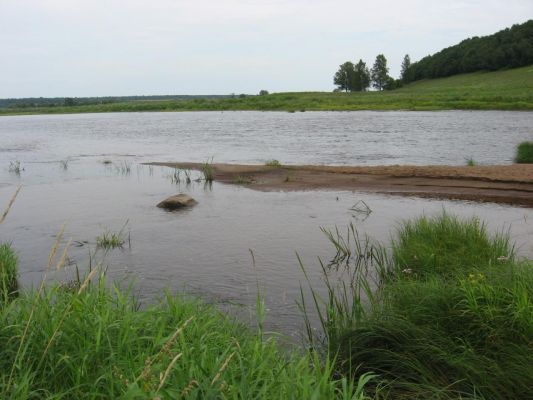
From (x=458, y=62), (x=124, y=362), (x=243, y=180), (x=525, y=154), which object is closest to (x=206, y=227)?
(x=243, y=180)

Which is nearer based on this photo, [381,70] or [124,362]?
[124,362]

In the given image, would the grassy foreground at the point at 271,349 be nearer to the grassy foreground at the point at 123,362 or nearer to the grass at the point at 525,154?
the grassy foreground at the point at 123,362

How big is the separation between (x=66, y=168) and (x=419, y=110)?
169 feet

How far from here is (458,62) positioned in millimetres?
114812

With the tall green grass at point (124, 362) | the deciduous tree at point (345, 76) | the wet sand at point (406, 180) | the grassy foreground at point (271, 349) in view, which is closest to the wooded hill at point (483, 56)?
the deciduous tree at point (345, 76)

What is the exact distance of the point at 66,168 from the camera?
26.5 meters

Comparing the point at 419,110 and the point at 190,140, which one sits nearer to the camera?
the point at 190,140

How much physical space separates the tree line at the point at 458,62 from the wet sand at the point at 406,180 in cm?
8767

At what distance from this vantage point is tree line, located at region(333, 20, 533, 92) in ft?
324

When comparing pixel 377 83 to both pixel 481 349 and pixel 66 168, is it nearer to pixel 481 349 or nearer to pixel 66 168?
pixel 66 168

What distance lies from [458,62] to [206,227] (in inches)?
4462

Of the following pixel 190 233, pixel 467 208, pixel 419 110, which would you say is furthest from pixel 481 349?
pixel 419 110

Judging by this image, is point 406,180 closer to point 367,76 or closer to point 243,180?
point 243,180

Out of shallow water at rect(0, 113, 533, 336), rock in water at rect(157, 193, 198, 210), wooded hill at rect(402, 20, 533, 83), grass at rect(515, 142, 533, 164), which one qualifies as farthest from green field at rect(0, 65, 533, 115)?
rock in water at rect(157, 193, 198, 210)
